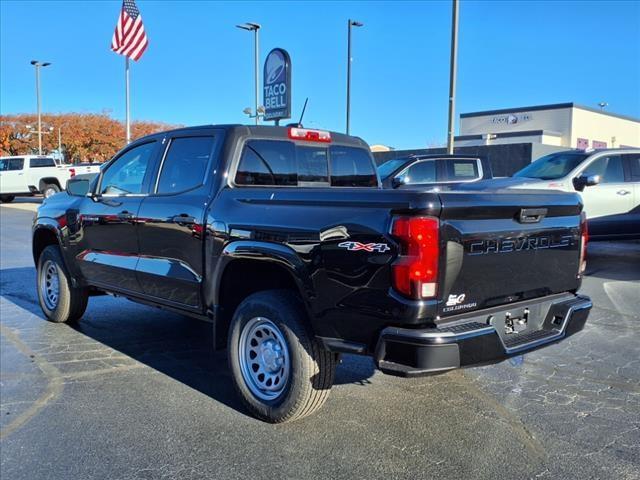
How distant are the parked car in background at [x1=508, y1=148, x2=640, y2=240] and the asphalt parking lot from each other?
450 centimetres

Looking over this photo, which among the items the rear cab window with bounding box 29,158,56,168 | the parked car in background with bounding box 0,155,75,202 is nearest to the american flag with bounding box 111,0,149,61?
the parked car in background with bounding box 0,155,75,202

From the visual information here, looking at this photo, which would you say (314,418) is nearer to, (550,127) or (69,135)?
(69,135)

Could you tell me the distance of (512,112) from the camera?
5300cm

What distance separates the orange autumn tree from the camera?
46094 millimetres

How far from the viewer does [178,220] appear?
4.37 meters

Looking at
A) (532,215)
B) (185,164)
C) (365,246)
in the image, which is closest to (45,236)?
(185,164)

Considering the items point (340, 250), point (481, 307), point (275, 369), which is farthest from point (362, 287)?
point (275, 369)

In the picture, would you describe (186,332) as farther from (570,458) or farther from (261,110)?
(261,110)

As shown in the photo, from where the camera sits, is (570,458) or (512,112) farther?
(512,112)

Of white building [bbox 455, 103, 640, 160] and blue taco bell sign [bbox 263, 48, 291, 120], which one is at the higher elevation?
white building [bbox 455, 103, 640, 160]

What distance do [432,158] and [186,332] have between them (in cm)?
682

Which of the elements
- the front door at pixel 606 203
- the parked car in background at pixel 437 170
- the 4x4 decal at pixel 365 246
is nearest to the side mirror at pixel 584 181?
the front door at pixel 606 203

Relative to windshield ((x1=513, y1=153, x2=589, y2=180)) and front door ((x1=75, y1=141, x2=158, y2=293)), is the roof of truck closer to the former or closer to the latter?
front door ((x1=75, y1=141, x2=158, y2=293))

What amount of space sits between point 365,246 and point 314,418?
4.60 ft
